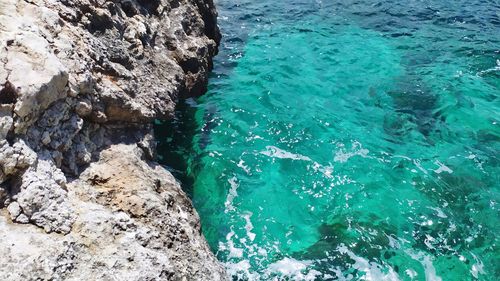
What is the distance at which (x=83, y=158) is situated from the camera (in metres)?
4.66

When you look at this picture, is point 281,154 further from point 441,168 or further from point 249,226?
point 441,168

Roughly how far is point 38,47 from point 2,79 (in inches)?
27.8

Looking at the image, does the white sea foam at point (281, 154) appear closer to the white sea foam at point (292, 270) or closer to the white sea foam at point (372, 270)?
the white sea foam at point (372, 270)

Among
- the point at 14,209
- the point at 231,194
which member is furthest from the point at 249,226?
the point at 14,209

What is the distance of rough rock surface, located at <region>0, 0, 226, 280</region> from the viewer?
361 cm

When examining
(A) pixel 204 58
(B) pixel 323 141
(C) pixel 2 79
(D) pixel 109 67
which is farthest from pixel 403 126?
(C) pixel 2 79

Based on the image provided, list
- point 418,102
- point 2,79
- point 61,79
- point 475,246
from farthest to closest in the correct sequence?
point 418,102 < point 475,246 < point 61,79 < point 2,79

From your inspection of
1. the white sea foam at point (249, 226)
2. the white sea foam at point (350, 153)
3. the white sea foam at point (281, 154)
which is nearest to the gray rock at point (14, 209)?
the white sea foam at point (249, 226)

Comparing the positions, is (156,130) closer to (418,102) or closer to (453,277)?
(453,277)

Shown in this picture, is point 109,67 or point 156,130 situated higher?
point 109,67

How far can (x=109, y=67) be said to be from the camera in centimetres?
559

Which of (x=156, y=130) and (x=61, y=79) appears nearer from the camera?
(x=61, y=79)

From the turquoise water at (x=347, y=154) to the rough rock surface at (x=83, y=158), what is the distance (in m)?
1.68

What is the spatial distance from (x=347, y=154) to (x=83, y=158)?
547 cm
